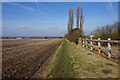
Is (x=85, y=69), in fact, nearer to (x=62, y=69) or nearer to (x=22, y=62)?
(x=62, y=69)

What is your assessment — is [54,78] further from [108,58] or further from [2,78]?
[108,58]

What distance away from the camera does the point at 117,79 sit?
145 inches

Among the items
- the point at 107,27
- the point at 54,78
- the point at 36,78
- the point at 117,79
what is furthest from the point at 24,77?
the point at 107,27


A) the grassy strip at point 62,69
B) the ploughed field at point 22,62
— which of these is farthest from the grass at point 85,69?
the ploughed field at point 22,62

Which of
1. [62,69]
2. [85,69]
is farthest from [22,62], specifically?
[85,69]

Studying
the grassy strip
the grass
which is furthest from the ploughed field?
the grass

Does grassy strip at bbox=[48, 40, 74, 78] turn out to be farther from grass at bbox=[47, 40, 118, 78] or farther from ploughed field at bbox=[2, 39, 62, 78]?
ploughed field at bbox=[2, 39, 62, 78]

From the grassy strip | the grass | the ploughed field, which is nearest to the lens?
the grass

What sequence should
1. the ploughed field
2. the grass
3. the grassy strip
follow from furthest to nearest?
the ploughed field, the grassy strip, the grass

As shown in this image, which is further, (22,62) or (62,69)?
(22,62)

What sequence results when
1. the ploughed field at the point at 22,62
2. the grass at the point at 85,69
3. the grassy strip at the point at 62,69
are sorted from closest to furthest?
the grass at the point at 85,69 < the grassy strip at the point at 62,69 < the ploughed field at the point at 22,62

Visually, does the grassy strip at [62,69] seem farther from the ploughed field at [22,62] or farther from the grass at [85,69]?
the ploughed field at [22,62]

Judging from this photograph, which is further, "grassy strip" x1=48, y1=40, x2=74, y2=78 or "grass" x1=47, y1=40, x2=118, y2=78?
"grassy strip" x1=48, y1=40, x2=74, y2=78

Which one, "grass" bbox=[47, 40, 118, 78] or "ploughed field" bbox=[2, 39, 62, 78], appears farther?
"ploughed field" bbox=[2, 39, 62, 78]
